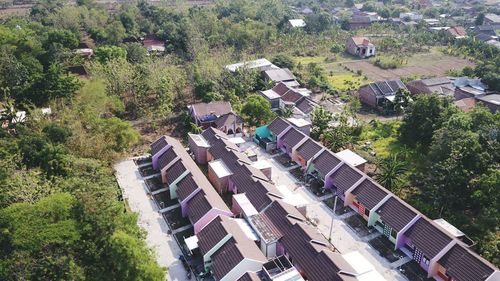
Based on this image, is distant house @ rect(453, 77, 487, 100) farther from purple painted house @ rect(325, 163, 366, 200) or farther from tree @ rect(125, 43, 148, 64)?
tree @ rect(125, 43, 148, 64)

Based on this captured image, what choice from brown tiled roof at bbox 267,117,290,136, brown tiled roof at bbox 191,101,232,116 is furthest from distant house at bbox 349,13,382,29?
brown tiled roof at bbox 267,117,290,136

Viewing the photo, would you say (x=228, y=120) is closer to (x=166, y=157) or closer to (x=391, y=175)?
(x=166, y=157)

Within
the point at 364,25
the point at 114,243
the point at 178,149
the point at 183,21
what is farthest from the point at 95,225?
the point at 364,25

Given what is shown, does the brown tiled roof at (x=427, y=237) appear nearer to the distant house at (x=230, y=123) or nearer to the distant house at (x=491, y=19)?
the distant house at (x=230, y=123)

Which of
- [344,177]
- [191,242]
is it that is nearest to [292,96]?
[344,177]

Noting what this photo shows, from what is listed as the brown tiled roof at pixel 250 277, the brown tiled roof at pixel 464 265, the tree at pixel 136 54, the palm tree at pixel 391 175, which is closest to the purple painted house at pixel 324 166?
the palm tree at pixel 391 175

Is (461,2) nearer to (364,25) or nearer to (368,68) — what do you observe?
(364,25)
